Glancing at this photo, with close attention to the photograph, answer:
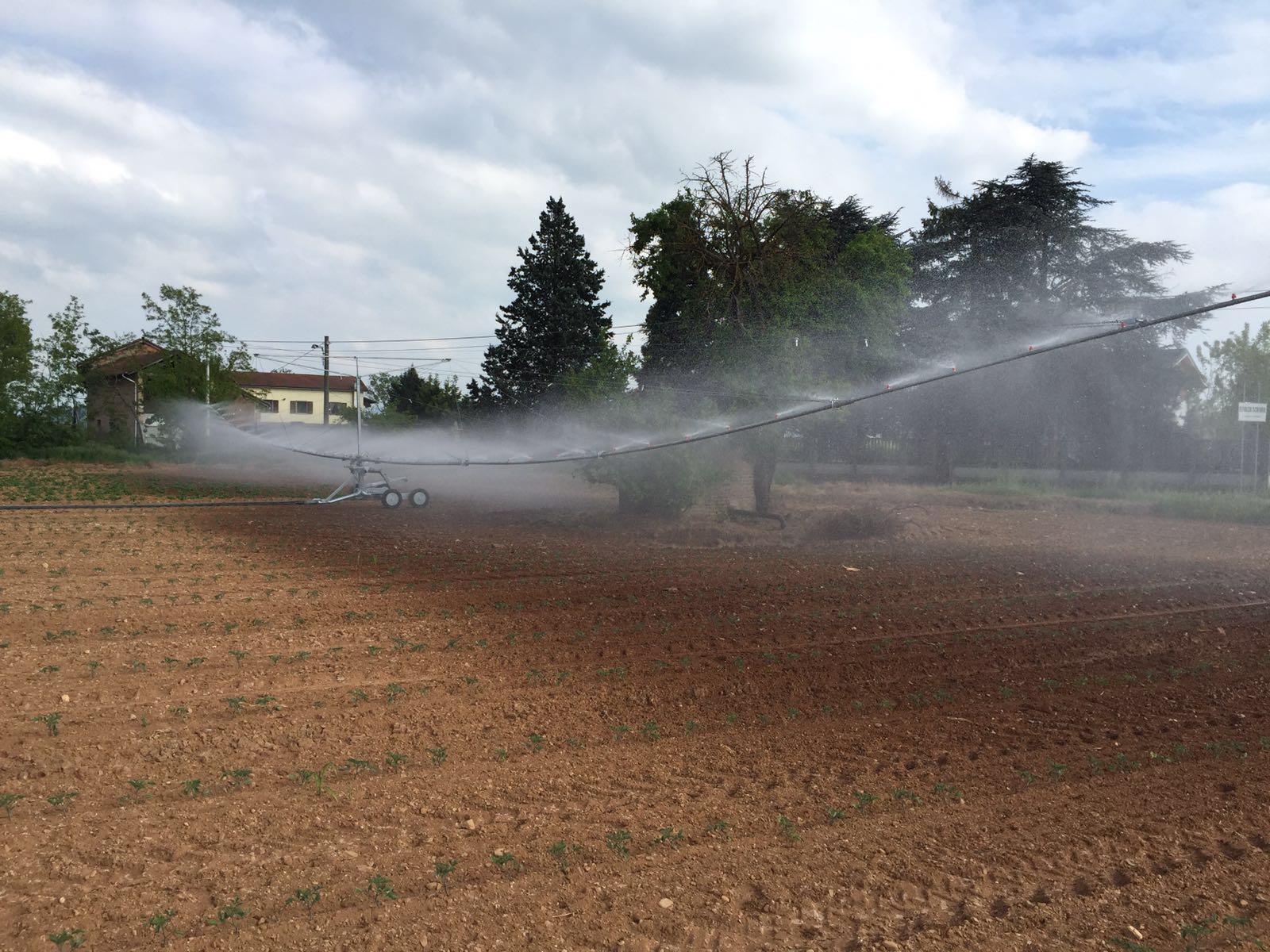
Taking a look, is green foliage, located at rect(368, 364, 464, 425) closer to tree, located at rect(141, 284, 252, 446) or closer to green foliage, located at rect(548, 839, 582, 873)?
tree, located at rect(141, 284, 252, 446)

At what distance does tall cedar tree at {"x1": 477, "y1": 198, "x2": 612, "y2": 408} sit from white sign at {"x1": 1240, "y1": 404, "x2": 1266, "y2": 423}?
23.4m

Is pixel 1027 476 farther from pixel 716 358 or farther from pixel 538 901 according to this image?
pixel 538 901

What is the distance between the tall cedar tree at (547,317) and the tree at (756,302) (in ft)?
60.9

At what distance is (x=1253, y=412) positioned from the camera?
28812 mm

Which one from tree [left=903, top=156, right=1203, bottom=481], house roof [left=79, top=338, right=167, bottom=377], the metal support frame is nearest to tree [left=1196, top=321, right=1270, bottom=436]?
tree [left=903, top=156, right=1203, bottom=481]

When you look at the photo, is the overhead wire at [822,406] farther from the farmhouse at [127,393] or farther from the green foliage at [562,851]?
the farmhouse at [127,393]

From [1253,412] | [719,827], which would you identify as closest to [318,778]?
[719,827]

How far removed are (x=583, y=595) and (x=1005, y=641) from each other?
204 inches

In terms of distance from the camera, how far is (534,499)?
2775cm

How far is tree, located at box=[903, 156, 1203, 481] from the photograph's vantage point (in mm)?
33719

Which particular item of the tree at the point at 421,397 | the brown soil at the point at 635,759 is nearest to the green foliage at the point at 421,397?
the tree at the point at 421,397

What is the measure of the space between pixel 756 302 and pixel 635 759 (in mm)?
15129

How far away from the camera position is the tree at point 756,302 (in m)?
20.0

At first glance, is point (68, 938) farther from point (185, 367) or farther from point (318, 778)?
point (185, 367)
